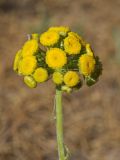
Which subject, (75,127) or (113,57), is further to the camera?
(113,57)

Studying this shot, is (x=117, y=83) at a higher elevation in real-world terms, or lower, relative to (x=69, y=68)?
lower

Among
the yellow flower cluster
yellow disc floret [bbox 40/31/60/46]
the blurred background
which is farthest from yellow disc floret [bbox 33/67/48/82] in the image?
the blurred background

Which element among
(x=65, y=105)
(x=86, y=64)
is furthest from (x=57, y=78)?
(x=65, y=105)

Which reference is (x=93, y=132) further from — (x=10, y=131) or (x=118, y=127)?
(x=10, y=131)

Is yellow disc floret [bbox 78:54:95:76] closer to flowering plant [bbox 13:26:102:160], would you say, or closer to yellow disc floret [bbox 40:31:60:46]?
flowering plant [bbox 13:26:102:160]

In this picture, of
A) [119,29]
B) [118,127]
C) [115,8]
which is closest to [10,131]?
[118,127]

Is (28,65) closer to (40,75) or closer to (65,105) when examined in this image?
(40,75)

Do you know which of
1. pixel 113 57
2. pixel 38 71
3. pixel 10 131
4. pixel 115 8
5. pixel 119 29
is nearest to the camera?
pixel 38 71

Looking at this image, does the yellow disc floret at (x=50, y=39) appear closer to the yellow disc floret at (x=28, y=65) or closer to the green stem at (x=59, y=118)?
the yellow disc floret at (x=28, y=65)
